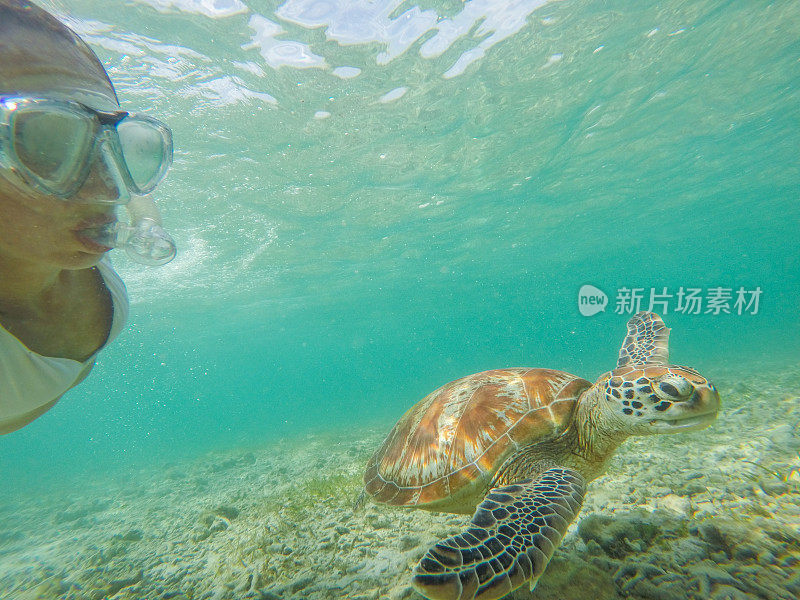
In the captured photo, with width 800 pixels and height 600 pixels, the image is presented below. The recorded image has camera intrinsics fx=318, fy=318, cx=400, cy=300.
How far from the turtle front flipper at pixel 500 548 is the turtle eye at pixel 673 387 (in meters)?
0.87

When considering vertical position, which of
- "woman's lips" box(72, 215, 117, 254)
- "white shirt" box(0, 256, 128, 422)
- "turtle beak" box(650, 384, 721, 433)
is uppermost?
"woman's lips" box(72, 215, 117, 254)

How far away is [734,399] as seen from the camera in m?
6.65

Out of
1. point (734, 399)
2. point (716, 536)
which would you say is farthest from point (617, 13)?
point (716, 536)

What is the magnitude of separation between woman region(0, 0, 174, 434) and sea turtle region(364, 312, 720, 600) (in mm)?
2225

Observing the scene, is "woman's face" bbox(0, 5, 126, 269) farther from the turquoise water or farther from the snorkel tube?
the turquoise water

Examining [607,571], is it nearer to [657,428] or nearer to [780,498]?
[657,428]

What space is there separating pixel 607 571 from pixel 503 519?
781 millimetres

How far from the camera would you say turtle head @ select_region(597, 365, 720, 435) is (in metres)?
2.10

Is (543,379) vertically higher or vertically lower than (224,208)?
lower

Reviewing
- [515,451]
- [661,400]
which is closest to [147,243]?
[515,451]

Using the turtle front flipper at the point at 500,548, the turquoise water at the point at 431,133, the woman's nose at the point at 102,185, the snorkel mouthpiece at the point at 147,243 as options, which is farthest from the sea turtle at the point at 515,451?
the turquoise water at the point at 431,133

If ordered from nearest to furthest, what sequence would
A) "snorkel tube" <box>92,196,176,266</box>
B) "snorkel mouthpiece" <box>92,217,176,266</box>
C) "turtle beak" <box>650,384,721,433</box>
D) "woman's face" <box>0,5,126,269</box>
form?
1. "woman's face" <box>0,5,126,269</box>
2. "turtle beak" <box>650,384,721,433</box>
3. "snorkel mouthpiece" <box>92,217,176,266</box>
4. "snorkel tube" <box>92,196,176,266</box>

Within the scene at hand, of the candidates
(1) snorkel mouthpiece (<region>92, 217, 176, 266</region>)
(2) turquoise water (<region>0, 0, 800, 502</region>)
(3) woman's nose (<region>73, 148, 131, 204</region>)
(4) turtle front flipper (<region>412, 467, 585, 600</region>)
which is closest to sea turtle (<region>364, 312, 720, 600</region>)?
(4) turtle front flipper (<region>412, 467, 585, 600</region>)

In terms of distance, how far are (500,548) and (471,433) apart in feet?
3.57
